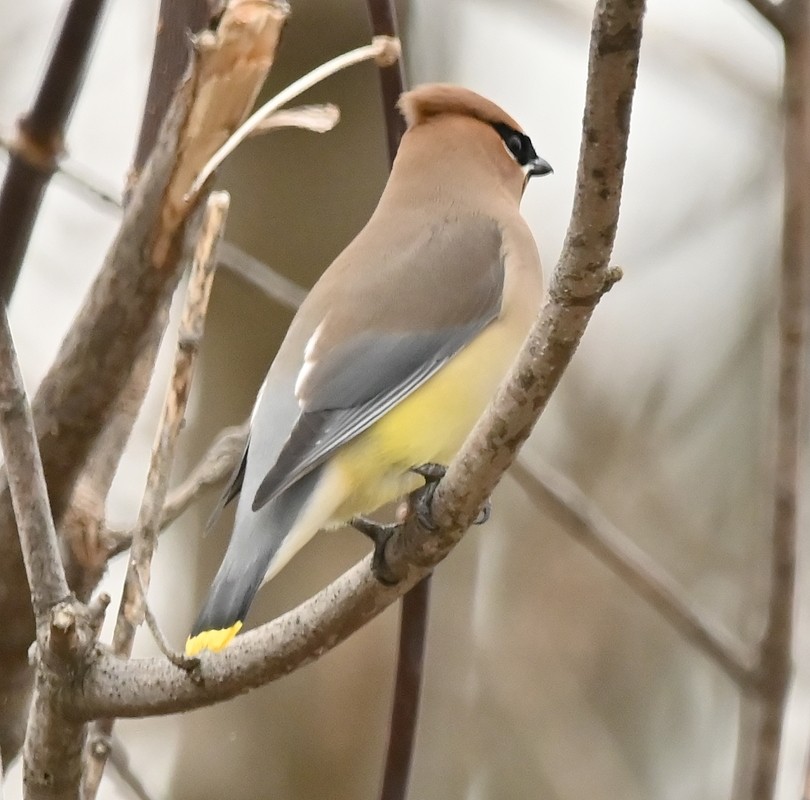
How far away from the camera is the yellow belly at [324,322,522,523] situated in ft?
7.95

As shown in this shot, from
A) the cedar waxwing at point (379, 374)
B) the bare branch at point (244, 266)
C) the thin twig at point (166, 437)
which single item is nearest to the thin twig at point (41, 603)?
the thin twig at point (166, 437)

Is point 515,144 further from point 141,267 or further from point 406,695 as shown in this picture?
point 406,695

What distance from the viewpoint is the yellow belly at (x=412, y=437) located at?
242 cm

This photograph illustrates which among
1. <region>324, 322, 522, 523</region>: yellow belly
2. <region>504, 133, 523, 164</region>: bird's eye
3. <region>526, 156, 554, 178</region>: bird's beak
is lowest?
A: <region>324, 322, 522, 523</region>: yellow belly

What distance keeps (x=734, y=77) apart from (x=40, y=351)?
7.59ft

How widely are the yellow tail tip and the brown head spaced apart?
140cm

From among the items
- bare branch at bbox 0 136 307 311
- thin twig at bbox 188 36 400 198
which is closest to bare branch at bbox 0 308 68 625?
thin twig at bbox 188 36 400 198

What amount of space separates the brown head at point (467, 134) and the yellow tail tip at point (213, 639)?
140cm

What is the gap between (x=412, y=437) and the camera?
Answer: 2.45m

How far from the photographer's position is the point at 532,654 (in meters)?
4.36

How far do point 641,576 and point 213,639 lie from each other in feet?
2.46

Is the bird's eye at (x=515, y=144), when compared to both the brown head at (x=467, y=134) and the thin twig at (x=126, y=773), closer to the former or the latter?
the brown head at (x=467, y=134)

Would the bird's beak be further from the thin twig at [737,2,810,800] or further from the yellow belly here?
the thin twig at [737,2,810,800]

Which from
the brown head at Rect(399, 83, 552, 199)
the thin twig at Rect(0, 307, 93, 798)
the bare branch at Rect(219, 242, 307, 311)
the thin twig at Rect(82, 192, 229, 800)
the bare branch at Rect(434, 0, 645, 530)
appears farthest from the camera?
the brown head at Rect(399, 83, 552, 199)
